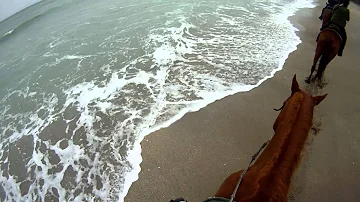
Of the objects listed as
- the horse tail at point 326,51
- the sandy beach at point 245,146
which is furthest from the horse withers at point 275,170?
the horse tail at point 326,51

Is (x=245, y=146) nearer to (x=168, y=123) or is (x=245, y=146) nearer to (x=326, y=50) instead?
(x=168, y=123)

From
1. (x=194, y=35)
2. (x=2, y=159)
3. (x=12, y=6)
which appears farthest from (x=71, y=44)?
(x=12, y=6)

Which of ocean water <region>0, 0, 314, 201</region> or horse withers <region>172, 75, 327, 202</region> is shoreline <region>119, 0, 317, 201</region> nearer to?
ocean water <region>0, 0, 314, 201</region>

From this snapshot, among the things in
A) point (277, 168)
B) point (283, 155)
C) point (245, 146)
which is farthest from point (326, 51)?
point (277, 168)

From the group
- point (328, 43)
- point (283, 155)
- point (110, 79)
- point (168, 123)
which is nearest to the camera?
point (283, 155)

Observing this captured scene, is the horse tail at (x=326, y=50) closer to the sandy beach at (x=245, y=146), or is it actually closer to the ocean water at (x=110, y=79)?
the sandy beach at (x=245, y=146)
